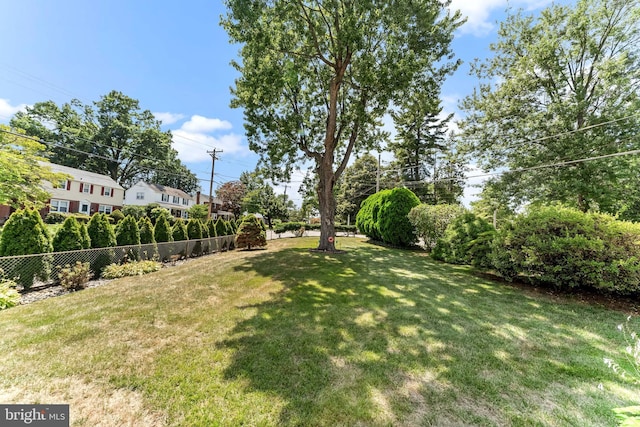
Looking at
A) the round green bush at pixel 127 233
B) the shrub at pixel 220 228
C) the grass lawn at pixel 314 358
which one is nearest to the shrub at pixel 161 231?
the round green bush at pixel 127 233

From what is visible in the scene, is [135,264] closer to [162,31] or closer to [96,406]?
[96,406]

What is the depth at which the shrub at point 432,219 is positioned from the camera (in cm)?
1120

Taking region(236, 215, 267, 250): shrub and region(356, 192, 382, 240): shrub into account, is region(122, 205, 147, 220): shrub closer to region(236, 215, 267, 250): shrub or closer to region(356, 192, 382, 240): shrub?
region(236, 215, 267, 250): shrub

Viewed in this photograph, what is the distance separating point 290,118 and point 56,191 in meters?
27.5

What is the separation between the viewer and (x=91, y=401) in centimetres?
228

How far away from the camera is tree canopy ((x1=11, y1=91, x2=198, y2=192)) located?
3203 cm

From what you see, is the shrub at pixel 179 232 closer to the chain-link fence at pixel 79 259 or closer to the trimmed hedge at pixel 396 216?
the chain-link fence at pixel 79 259

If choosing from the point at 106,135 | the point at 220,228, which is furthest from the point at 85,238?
the point at 106,135

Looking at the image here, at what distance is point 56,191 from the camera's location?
2473 centimetres

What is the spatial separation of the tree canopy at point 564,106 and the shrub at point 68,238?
17.1 m

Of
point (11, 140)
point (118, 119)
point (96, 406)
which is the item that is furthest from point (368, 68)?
point (118, 119)

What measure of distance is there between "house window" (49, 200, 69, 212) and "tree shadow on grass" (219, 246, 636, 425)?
31396 millimetres

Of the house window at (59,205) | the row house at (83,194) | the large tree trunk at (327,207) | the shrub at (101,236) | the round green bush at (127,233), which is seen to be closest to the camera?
the shrub at (101,236)

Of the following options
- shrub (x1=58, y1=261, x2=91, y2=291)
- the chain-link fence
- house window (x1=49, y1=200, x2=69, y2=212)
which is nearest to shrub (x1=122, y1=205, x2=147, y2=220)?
house window (x1=49, y1=200, x2=69, y2=212)
